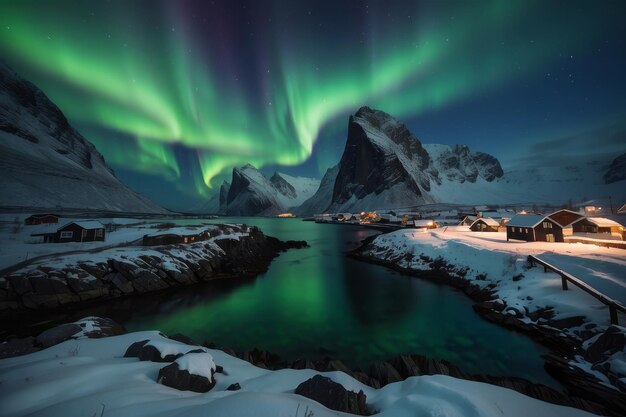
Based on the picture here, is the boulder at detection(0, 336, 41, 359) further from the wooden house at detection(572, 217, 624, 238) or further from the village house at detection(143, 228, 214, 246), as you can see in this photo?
the wooden house at detection(572, 217, 624, 238)

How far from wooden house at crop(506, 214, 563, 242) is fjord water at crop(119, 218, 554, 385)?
60.7ft

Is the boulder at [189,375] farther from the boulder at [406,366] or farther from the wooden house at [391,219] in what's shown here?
the wooden house at [391,219]

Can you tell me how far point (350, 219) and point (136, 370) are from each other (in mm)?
165656

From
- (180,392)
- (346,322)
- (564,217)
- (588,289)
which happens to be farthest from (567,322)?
(564,217)

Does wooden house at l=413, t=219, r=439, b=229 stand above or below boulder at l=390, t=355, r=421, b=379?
above

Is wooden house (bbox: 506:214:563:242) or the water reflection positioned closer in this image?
the water reflection

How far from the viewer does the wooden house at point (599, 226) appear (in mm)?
34938

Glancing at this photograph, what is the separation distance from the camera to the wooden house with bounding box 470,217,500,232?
52125mm

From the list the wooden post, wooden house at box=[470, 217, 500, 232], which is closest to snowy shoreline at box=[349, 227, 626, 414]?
the wooden post

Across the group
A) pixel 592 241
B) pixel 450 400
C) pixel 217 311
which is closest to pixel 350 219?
pixel 592 241

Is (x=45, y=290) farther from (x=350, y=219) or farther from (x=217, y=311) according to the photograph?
(x=350, y=219)

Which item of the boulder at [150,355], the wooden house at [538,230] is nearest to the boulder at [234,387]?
the boulder at [150,355]

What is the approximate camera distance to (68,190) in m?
104

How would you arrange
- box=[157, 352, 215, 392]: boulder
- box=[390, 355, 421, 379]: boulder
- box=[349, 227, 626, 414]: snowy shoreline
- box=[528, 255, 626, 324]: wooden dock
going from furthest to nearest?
box=[528, 255, 626, 324]: wooden dock
box=[390, 355, 421, 379]: boulder
box=[349, 227, 626, 414]: snowy shoreline
box=[157, 352, 215, 392]: boulder
